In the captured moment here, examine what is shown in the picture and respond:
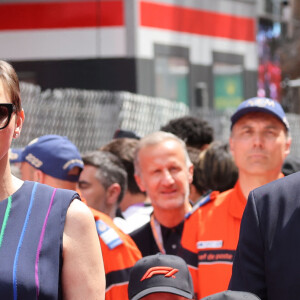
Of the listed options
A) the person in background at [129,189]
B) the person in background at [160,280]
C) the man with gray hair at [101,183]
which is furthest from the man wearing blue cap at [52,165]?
the person in background at [160,280]

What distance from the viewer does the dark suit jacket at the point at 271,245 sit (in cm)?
246

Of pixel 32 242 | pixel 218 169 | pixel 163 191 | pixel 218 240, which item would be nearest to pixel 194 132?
pixel 218 169

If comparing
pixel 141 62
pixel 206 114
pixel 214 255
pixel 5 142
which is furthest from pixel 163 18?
pixel 5 142

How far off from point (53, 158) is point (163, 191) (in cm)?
64

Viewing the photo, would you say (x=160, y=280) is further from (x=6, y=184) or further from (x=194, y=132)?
(x=194, y=132)

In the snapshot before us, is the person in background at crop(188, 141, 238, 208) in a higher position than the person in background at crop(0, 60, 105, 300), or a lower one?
higher

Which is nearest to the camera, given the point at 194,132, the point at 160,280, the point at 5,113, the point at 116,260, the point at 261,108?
the point at 5,113

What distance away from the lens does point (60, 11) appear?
48.5ft

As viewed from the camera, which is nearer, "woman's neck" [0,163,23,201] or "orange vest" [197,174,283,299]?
"woman's neck" [0,163,23,201]

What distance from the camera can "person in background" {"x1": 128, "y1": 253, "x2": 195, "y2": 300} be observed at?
3178 millimetres

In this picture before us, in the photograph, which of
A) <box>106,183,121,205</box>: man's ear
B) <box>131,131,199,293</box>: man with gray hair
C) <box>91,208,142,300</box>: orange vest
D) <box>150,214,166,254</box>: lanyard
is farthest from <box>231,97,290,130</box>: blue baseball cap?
<box>106,183,121,205</box>: man's ear

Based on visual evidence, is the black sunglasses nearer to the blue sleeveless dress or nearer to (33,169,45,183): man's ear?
the blue sleeveless dress

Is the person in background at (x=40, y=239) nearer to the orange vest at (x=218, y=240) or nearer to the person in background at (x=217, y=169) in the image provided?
the orange vest at (x=218, y=240)

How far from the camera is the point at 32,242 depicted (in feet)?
8.39
